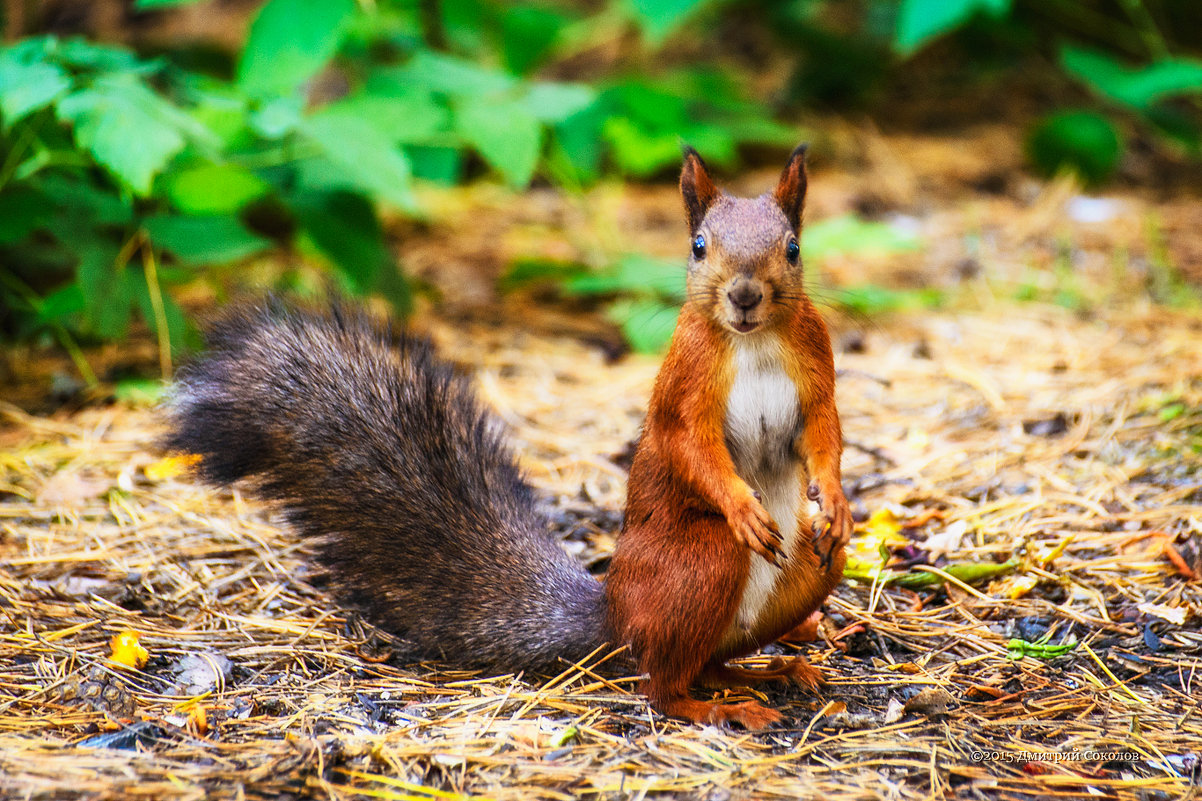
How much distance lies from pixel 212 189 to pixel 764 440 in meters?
2.06

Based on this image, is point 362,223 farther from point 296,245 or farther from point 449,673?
point 449,673

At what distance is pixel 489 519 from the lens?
1.94 meters

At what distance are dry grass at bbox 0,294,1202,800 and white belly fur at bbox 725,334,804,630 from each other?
24cm

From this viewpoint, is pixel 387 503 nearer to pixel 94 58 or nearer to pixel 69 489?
pixel 69 489

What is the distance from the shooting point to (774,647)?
6.72 feet

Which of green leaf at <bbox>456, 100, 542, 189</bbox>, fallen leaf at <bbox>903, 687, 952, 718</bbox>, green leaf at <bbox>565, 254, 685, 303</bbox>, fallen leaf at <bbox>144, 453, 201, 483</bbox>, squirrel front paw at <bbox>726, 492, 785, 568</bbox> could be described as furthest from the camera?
green leaf at <bbox>565, 254, 685, 303</bbox>

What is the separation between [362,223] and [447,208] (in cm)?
179

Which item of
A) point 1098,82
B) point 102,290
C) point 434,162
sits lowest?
point 102,290

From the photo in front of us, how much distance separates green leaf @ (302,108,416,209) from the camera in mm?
2773

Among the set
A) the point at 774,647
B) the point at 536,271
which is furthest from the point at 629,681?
the point at 536,271

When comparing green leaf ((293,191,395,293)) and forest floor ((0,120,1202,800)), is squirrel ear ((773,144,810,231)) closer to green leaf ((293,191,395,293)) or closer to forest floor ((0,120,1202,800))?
forest floor ((0,120,1202,800))

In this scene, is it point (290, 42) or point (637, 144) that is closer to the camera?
point (290, 42)

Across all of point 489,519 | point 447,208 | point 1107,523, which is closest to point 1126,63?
point 447,208

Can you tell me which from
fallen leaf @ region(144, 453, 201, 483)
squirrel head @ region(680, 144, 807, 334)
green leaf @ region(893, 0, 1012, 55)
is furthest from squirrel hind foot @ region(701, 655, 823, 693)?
green leaf @ region(893, 0, 1012, 55)
